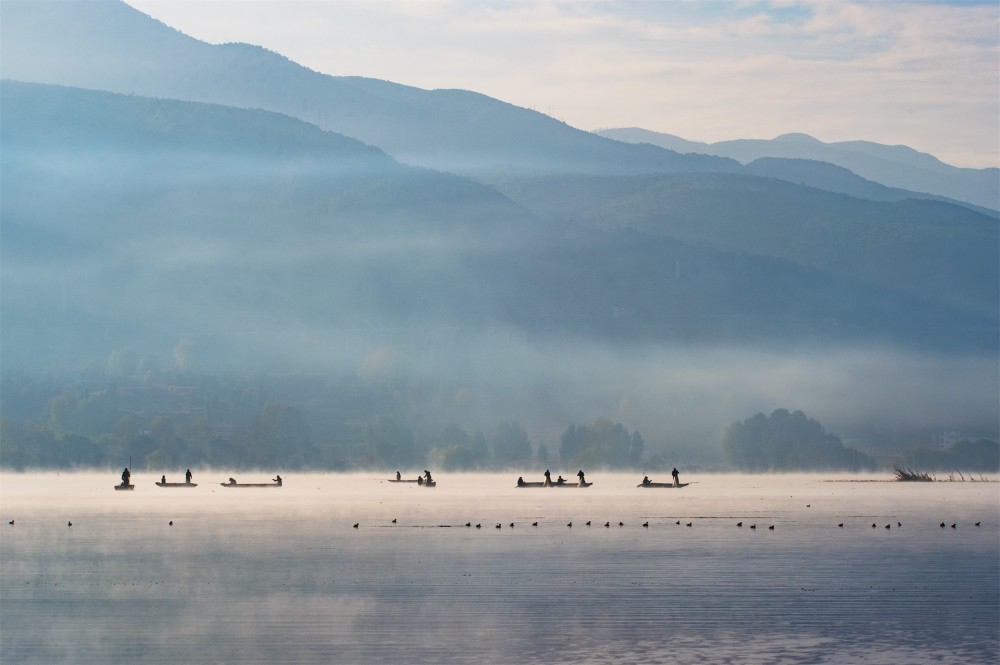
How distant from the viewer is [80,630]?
55906 mm

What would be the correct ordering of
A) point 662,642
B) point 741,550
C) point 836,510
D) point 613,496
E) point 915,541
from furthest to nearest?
point 613,496 → point 836,510 → point 915,541 → point 741,550 → point 662,642

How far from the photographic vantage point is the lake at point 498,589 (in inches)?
2028

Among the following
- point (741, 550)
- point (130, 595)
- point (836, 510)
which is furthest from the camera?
point (836, 510)

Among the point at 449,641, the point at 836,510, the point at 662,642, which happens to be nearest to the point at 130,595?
the point at 449,641

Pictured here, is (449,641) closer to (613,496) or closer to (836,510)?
→ (836,510)

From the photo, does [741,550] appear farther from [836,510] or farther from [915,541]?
[836,510]

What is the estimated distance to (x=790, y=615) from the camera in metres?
58.9

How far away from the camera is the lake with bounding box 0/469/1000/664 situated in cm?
5150

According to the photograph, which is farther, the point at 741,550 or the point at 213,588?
the point at 741,550

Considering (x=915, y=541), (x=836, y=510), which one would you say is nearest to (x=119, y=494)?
(x=836, y=510)

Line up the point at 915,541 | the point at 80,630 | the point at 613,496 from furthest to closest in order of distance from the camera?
1. the point at 613,496
2. the point at 915,541
3. the point at 80,630

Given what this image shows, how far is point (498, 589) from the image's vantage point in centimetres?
6738

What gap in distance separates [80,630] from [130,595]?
10372mm

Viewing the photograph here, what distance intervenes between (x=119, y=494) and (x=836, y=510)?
8024 centimetres
